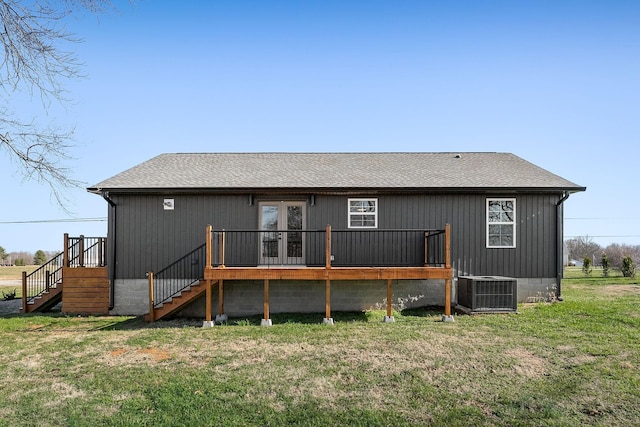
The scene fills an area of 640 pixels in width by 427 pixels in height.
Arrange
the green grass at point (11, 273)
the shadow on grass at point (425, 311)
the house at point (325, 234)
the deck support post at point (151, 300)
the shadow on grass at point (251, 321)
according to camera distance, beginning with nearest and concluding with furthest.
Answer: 1. the shadow on grass at point (251, 321)
2. the deck support post at point (151, 300)
3. the shadow on grass at point (425, 311)
4. the house at point (325, 234)
5. the green grass at point (11, 273)

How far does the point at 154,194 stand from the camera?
10531 mm

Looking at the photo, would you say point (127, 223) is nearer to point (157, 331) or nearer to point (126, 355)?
point (157, 331)

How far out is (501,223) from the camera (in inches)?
420

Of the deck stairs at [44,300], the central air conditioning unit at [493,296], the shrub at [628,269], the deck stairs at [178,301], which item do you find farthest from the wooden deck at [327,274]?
the shrub at [628,269]

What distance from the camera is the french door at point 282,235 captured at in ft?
34.8

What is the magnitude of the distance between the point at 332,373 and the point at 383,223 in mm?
5706

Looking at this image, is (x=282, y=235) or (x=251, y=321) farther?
(x=282, y=235)

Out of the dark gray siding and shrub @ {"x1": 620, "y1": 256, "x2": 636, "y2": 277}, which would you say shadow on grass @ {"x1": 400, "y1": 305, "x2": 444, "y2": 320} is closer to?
the dark gray siding

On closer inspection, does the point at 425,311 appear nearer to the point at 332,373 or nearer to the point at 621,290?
the point at 332,373

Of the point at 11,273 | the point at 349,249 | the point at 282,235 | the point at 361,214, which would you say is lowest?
the point at 11,273

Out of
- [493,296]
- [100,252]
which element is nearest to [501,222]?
[493,296]

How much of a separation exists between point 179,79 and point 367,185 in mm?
6193

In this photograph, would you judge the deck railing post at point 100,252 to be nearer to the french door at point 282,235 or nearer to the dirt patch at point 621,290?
the french door at point 282,235

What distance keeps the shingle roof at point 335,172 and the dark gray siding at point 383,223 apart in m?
0.40
